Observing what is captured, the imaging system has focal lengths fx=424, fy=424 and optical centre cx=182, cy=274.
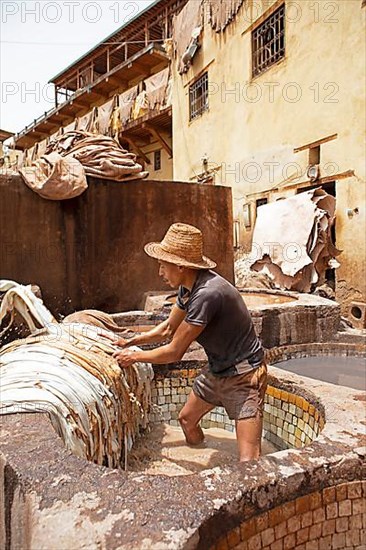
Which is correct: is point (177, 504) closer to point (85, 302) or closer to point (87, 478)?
point (87, 478)

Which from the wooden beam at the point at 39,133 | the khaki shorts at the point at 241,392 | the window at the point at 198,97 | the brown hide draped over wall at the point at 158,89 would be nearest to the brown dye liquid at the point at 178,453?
the khaki shorts at the point at 241,392

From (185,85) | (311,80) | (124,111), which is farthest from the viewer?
(124,111)

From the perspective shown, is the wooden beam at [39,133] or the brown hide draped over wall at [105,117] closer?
the brown hide draped over wall at [105,117]

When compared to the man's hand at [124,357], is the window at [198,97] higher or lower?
higher

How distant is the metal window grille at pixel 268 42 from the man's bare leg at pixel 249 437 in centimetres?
1024

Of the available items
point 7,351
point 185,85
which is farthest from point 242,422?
point 185,85

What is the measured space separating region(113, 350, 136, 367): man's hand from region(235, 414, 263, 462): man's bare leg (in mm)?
776

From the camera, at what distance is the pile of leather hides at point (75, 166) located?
538 cm

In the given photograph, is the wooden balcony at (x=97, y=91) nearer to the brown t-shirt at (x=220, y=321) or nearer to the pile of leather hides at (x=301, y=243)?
the pile of leather hides at (x=301, y=243)

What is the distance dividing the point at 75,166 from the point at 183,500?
15.8 feet

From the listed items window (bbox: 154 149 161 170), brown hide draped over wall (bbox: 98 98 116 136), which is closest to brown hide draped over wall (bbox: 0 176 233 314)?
brown hide draped over wall (bbox: 98 98 116 136)

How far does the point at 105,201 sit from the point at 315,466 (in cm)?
479

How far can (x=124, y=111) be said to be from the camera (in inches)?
696

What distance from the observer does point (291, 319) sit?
5.55 meters
